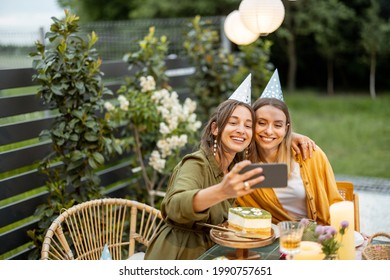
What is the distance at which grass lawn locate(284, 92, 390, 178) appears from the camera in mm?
5998

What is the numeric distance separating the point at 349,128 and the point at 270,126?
19.9ft

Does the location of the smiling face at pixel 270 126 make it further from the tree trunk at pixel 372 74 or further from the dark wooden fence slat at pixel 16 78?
the tree trunk at pixel 372 74

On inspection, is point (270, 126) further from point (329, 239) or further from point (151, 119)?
point (151, 119)

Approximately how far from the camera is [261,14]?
307 centimetres

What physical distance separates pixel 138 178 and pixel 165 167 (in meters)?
0.26

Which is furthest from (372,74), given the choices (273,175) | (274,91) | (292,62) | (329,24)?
(273,175)

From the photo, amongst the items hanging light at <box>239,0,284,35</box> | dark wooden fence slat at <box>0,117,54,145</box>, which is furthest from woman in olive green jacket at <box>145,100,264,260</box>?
dark wooden fence slat at <box>0,117,54,145</box>

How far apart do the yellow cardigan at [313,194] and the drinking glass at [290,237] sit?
0.66 m

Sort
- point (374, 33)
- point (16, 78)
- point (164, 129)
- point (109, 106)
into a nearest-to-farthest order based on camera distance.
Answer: point (16, 78) → point (109, 106) → point (164, 129) → point (374, 33)

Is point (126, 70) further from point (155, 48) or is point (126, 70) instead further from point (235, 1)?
point (235, 1)

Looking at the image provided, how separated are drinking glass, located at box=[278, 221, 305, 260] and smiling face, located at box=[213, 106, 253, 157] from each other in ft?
1.66

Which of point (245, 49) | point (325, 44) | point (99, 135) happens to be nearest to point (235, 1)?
point (325, 44)

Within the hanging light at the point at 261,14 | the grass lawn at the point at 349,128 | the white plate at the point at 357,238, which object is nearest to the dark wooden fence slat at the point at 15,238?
the white plate at the point at 357,238

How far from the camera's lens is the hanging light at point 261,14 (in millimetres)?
3066
